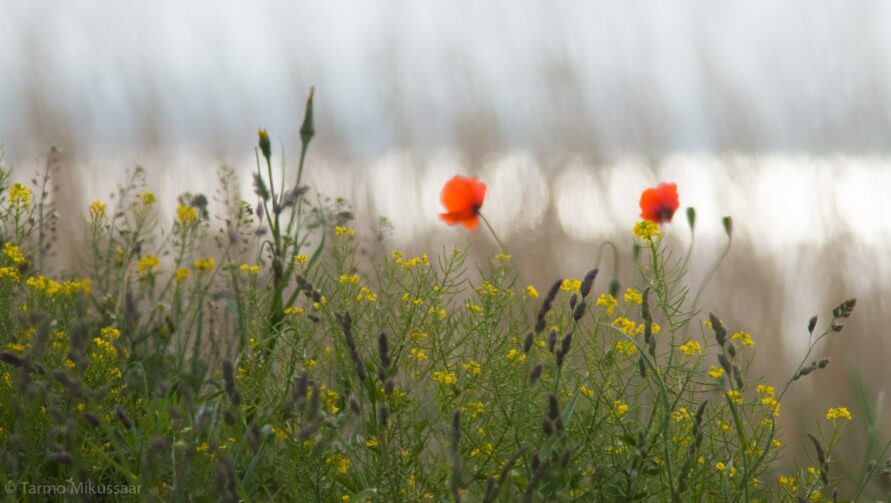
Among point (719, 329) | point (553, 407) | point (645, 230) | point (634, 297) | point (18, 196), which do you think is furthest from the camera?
point (18, 196)

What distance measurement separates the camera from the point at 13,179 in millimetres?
3434

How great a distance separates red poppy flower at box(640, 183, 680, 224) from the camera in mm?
1969

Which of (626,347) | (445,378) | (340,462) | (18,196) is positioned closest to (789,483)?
(626,347)

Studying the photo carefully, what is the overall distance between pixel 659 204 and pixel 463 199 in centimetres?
39

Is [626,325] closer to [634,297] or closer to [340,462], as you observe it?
[634,297]

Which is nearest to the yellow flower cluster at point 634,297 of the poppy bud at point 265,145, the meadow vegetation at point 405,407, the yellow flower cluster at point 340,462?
the meadow vegetation at point 405,407

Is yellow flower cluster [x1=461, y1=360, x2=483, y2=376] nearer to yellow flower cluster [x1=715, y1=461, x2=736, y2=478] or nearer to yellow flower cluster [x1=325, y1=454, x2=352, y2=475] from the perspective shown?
yellow flower cluster [x1=325, y1=454, x2=352, y2=475]

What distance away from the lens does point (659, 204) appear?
1982 mm

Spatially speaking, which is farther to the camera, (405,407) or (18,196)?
(18,196)

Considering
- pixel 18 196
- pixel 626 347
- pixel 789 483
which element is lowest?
pixel 789 483

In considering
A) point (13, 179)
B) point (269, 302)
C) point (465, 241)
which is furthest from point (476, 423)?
point (13, 179)

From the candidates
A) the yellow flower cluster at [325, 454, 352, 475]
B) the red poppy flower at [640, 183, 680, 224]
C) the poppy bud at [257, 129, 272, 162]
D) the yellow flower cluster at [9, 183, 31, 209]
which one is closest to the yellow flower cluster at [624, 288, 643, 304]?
the red poppy flower at [640, 183, 680, 224]

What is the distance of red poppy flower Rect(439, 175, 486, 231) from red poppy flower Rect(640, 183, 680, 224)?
1.07ft

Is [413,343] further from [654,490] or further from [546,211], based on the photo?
[546,211]
